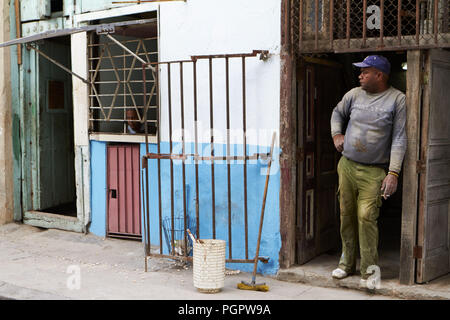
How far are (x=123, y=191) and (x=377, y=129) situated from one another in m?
4.22

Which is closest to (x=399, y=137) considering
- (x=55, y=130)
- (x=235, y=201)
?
(x=235, y=201)

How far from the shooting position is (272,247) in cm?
662

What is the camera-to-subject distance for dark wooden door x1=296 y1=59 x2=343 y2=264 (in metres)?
6.66

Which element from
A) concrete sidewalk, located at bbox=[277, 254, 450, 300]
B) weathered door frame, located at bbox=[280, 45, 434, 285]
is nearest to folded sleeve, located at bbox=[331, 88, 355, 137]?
weathered door frame, located at bbox=[280, 45, 434, 285]

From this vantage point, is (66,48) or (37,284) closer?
(37,284)

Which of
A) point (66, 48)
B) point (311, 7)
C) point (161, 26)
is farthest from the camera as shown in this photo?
point (66, 48)

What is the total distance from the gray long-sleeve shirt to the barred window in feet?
10.7

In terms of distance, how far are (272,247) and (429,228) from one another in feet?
5.67

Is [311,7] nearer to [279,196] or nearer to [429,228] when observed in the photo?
[279,196]

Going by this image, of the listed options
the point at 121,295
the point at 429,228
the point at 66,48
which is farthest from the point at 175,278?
the point at 66,48

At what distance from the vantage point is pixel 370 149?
19.2 ft

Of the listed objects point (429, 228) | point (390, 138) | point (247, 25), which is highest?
point (247, 25)

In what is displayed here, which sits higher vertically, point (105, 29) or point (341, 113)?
point (105, 29)

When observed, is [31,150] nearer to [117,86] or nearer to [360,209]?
[117,86]
